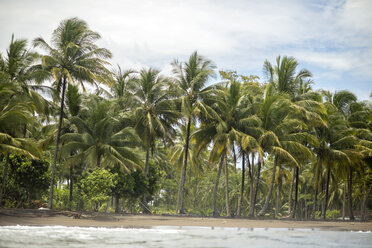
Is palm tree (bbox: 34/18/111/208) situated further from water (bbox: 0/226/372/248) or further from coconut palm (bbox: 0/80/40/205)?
water (bbox: 0/226/372/248)

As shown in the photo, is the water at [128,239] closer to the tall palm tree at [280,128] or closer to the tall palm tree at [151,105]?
the tall palm tree at [280,128]

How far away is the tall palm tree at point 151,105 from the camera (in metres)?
26.0

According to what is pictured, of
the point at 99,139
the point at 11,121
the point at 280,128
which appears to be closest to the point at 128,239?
the point at 11,121

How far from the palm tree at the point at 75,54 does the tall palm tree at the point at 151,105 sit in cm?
425

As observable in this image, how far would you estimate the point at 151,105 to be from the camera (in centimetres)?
2628

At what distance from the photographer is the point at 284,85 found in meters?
26.8

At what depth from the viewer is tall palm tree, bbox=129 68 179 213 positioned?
25953 mm

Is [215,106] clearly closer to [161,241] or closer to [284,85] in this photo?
[284,85]

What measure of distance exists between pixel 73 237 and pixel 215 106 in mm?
14833

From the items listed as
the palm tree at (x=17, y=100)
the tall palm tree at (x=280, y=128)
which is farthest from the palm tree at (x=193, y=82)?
the palm tree at (x=17, y=100)

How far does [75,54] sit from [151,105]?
21.3 ft

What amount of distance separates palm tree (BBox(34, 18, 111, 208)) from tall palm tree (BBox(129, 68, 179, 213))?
13.9 ft

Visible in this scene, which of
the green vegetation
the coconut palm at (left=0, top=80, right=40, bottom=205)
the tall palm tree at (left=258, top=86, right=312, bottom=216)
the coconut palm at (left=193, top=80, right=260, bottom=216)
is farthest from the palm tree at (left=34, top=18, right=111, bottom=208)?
the tall palm tree at (left=258, top=86, right=312, bottom=216)

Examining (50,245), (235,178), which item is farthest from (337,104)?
(50,245)
